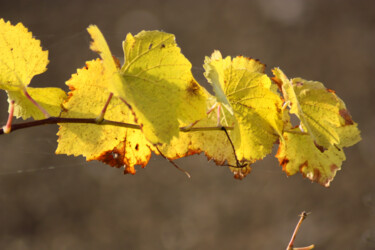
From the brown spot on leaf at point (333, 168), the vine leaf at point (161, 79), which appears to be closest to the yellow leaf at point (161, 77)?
the vine leaf at point (161, 79)

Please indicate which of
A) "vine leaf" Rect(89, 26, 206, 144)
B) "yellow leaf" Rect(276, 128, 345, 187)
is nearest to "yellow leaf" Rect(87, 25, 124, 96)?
"vine leaf" Rect(89, 26, 206, 144)

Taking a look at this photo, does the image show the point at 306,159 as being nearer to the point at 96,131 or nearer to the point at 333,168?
the point at 333,168

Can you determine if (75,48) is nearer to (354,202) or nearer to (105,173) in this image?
(105,173)

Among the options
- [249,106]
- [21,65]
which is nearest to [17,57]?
[21,65]

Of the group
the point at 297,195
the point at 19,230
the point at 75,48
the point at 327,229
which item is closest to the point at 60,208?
the point at 19,230

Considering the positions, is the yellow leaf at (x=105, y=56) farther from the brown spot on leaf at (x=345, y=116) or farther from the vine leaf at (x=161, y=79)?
the brown spot on leaf at (x=345, y=116)

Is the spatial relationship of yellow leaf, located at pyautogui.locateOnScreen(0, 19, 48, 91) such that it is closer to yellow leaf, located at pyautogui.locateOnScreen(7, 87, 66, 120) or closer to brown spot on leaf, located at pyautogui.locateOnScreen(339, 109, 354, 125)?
yellow leaf, located at pyautogui.locateOnScreen(7, 87, 66, 120)
